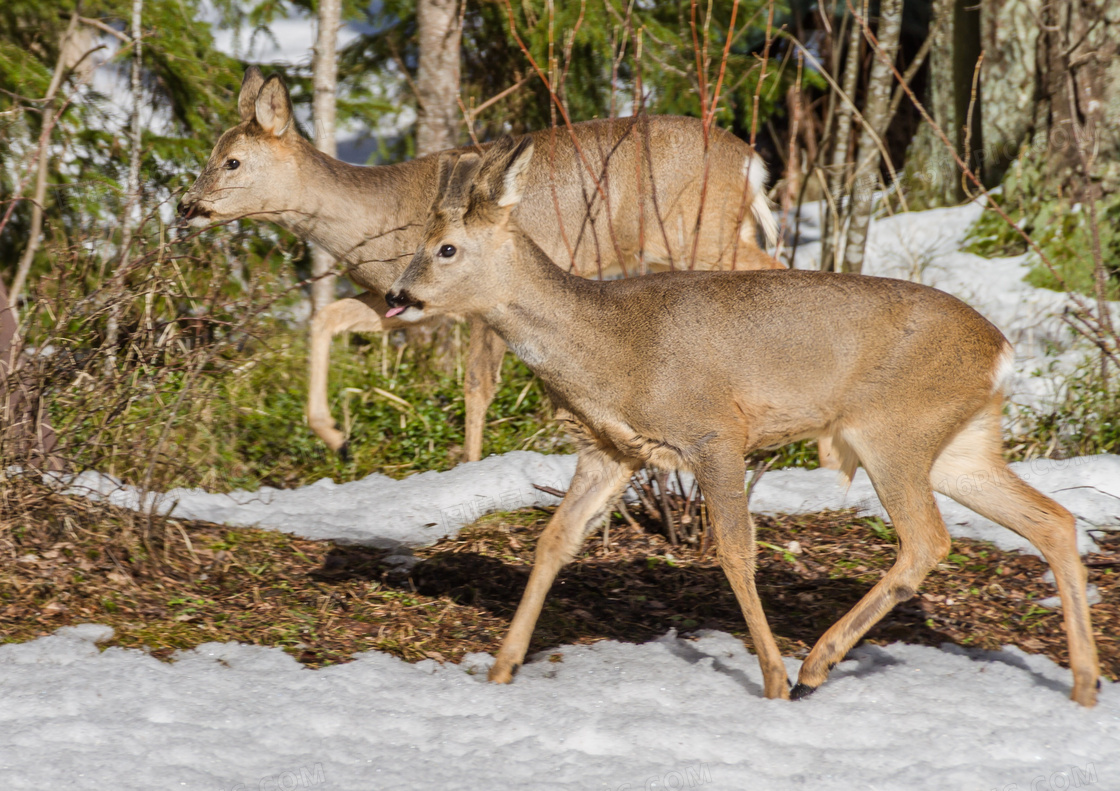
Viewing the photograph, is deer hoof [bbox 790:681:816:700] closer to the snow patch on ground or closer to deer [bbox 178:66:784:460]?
the snow patch on ground

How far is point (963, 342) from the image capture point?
13.5ft

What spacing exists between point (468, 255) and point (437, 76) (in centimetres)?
453

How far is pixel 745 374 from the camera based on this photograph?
4098 millimetres

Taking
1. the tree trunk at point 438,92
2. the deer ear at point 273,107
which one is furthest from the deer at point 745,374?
the tree trunk at point 438,92

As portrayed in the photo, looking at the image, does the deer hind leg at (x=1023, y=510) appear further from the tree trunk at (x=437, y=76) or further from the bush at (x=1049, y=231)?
the tree trunk at (x=437, y=76)

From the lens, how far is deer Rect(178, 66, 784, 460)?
6410 millimetres

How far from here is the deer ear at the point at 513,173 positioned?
158 inches

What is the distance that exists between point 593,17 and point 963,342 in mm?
5124

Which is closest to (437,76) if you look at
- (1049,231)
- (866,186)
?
(866,186)

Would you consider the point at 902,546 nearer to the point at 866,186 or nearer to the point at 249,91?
the point at 866,186

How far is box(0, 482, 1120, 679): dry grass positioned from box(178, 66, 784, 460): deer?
55.7 inches

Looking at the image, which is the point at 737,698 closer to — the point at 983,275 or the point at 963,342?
the point at 963,342

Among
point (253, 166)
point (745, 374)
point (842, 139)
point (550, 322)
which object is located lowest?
point (745, 374)

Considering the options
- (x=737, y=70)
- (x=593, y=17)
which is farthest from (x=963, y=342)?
(x=737, y=70)
